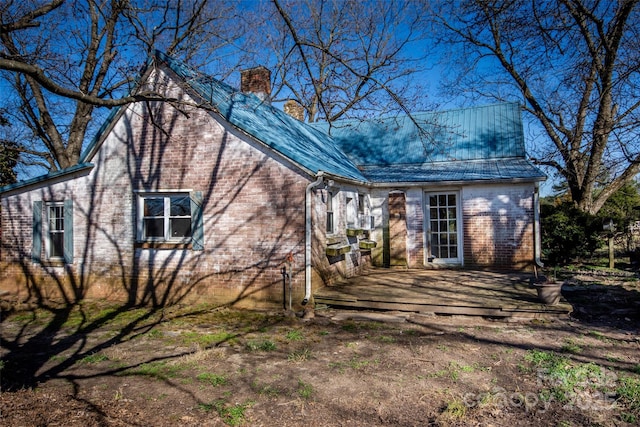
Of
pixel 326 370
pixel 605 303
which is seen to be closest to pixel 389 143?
pixel 605 303

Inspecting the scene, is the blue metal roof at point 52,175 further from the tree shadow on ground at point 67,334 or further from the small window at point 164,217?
the tree shadow on ground at point 67,334

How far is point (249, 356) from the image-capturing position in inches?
243

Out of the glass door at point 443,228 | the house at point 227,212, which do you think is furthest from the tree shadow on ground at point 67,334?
the glass door at point 443,228

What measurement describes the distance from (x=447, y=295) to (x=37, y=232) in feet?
33.0

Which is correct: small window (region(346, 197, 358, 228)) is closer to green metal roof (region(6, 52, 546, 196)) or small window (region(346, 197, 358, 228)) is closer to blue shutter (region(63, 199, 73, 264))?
green metal roof (region(6, 52, 546, 196))

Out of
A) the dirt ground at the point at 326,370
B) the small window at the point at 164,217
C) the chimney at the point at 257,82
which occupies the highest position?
the chimney at the point at 257,82

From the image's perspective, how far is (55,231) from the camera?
35.8ft

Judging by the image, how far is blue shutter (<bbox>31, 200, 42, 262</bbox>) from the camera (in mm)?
10797

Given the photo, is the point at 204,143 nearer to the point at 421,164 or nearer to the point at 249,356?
the point at 249,356

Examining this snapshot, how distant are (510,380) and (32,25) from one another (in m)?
7.76

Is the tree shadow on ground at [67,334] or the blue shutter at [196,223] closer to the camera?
the tree shadow on ground at [67,334]

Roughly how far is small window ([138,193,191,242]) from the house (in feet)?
0.09

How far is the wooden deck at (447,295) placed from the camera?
771 cm

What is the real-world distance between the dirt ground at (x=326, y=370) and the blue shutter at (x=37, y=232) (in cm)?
285
